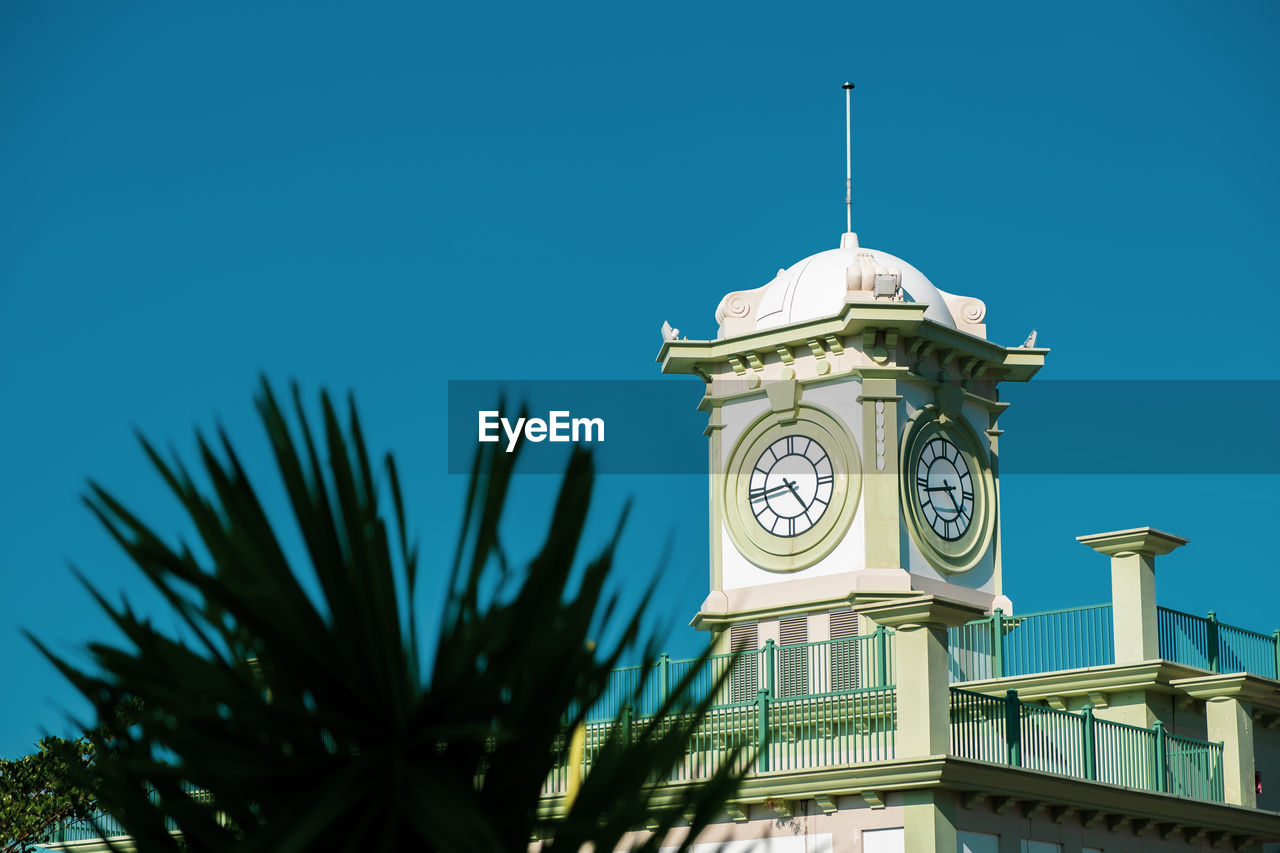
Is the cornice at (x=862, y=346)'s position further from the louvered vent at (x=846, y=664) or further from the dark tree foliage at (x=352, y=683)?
the dark tree foliage at (x=352, y=683)

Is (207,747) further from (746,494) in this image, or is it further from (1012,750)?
(746,494)

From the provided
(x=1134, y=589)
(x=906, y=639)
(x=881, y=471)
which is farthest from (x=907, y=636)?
(x=881, y=471)

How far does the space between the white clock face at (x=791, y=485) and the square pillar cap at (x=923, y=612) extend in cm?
1392

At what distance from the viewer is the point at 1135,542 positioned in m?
31.2

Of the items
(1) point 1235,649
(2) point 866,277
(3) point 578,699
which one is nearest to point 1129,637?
(1) point 1235,649

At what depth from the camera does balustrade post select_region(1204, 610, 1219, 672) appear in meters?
32.7

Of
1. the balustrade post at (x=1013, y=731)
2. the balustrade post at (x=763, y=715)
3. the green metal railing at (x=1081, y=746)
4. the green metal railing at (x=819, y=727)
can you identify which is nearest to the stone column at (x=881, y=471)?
the green metal railing at (x=1081, y=746)

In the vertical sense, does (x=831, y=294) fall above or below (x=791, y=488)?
above

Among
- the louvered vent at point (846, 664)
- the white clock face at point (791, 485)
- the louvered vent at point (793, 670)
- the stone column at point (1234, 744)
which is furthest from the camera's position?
the white clock face at point (791, 485)

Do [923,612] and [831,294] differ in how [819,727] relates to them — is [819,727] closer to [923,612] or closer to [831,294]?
[923,612]

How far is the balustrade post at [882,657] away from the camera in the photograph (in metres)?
25.9

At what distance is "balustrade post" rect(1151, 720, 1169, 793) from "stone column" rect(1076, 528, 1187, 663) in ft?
5.95

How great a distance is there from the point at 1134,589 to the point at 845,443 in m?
8.89

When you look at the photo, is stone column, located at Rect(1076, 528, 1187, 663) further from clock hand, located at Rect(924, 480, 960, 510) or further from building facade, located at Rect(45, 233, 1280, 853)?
clock hand, located at Rect(924, 480, 960, 510)
